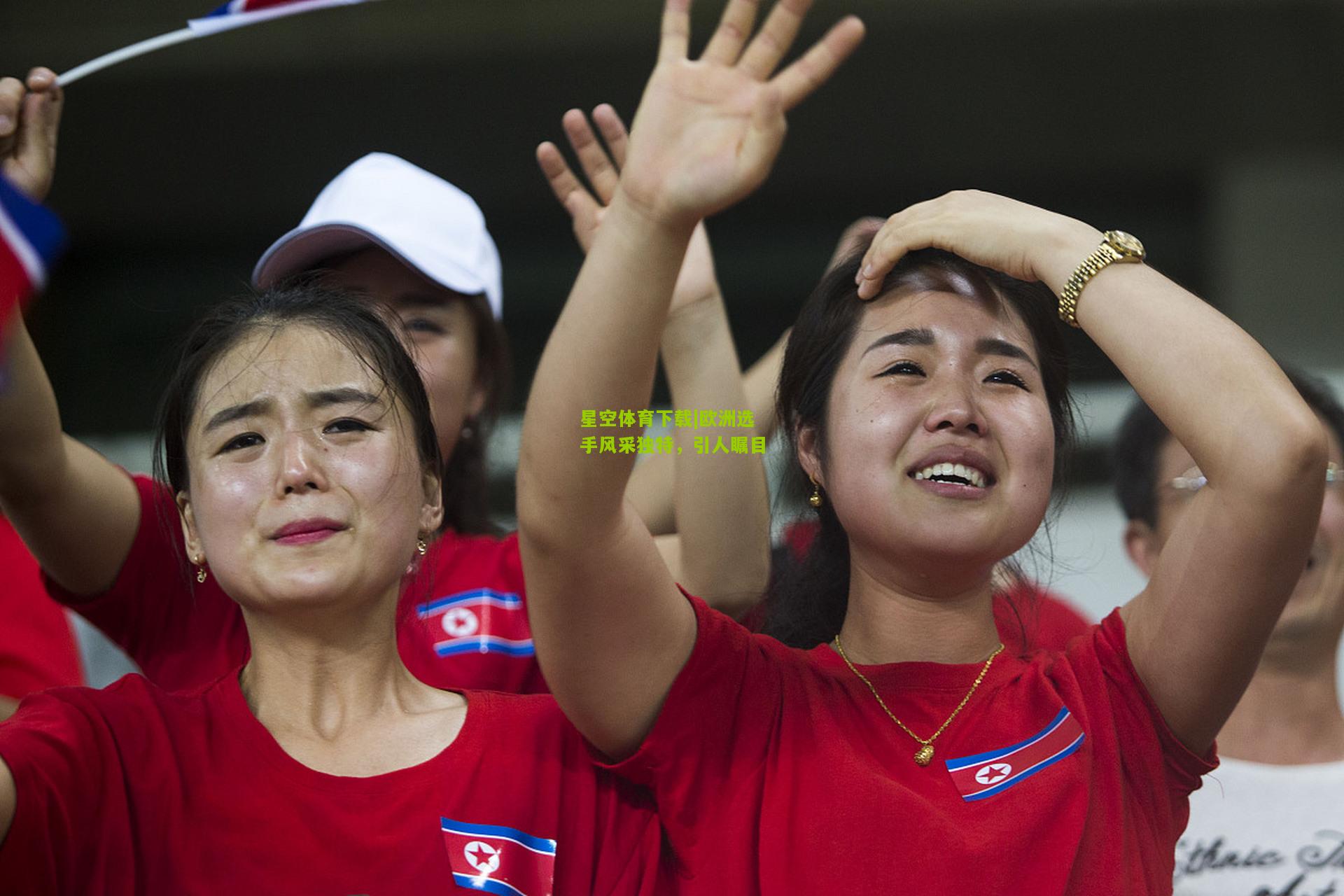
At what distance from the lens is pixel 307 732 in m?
1.36

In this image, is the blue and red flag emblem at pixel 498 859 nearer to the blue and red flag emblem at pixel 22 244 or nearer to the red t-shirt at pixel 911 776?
the red t-shirt at pixel 911 776

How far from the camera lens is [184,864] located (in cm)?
126

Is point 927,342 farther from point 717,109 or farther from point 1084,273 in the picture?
point 717,109

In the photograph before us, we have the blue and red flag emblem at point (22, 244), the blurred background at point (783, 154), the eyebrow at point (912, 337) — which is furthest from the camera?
the blurred background at point (783, 154)

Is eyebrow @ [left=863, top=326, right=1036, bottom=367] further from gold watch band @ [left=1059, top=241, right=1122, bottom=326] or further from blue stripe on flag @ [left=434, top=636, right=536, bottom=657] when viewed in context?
blue stripe on flag @ [left=434, top=636, right=536, bottom=657]

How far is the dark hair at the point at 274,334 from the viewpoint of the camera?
58.2 inches

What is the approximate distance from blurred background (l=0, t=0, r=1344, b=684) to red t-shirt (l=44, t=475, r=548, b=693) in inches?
119

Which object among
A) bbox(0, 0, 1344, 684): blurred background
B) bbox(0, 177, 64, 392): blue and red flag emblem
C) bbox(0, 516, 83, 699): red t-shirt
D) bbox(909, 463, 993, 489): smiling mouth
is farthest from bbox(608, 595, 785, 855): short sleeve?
bbox(0, 0, 1344, 684): blurred background

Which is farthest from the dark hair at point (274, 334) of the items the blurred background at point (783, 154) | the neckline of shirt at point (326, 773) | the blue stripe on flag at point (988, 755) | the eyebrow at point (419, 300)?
the blurred background at point (783, 154)

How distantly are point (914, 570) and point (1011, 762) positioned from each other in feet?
0.62

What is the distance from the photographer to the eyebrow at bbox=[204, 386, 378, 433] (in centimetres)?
141

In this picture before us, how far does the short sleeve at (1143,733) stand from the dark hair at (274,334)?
672 millimetres

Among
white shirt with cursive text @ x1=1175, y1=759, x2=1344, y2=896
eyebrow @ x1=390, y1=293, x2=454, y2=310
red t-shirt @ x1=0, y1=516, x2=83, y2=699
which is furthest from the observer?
red t-shirt @ x1=0, y1=516, x2=83, y2=699

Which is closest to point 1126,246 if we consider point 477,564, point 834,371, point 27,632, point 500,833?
point 834,371
